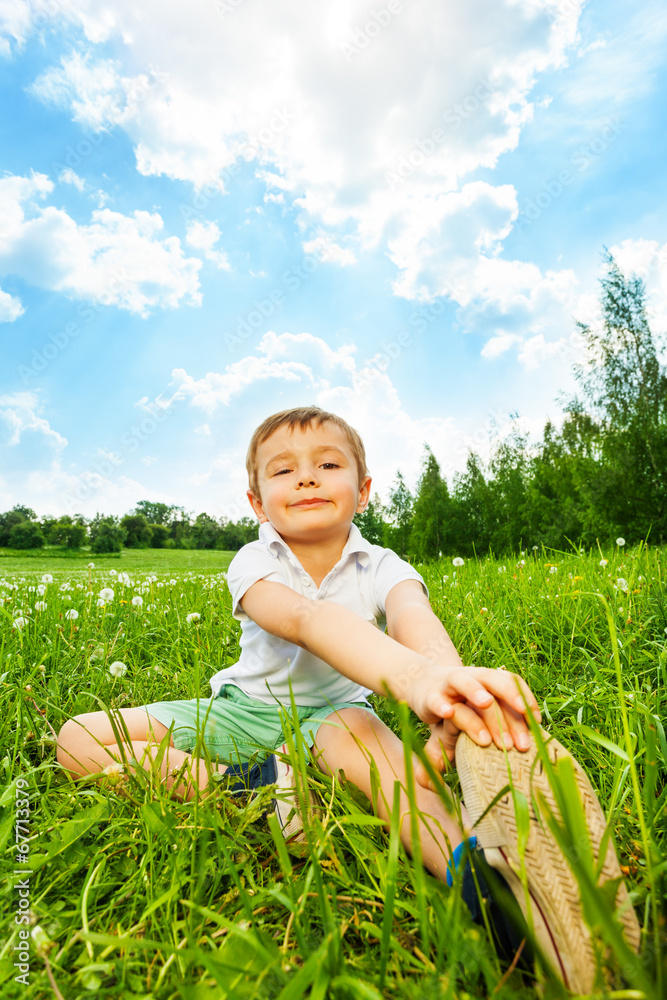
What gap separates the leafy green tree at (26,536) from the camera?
28.5 m

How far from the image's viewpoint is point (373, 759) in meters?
1.54

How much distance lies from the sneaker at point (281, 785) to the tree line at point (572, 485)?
47.0 feet

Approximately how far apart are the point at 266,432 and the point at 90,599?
2114mm

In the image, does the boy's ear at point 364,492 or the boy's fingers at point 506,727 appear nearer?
the boy's fingers at point 506,727

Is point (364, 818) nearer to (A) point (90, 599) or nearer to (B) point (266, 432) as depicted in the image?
(B) point (266, 432)

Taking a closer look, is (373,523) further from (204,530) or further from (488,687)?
(488,687)

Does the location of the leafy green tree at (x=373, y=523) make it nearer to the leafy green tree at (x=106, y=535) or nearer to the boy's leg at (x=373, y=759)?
the leafy green tree at (x=106, y=535)

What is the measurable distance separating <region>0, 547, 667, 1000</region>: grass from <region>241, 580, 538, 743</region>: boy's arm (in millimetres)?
97

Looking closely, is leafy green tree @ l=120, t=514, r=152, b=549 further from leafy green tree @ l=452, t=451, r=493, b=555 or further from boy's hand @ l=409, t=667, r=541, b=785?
boy's hand @ l=409, t=667, r=541, b=785

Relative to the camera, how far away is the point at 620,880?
0.84 m

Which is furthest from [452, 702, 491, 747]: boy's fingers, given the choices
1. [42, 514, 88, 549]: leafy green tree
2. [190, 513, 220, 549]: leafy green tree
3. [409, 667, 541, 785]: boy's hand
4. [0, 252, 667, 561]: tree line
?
[42, 514, 88, 549]: leafy green tree

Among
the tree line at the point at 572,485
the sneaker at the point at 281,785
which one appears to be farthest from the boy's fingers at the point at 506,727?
the tree line at the point at 572,485

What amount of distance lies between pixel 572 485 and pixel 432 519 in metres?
4.99

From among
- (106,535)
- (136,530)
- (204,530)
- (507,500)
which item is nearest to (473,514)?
(507,500)
